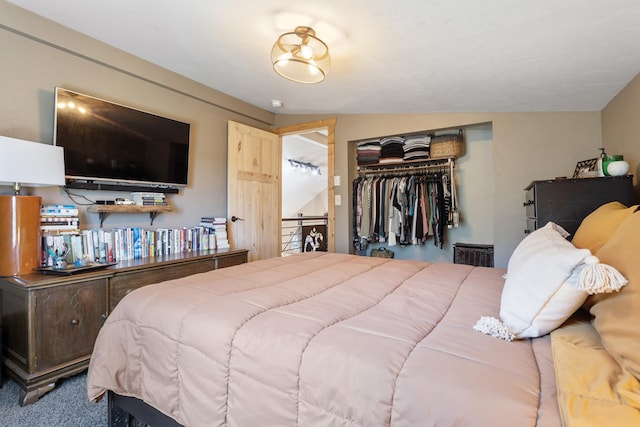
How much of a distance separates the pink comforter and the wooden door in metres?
2.11

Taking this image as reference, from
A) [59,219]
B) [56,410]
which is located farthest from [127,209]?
[56,410]

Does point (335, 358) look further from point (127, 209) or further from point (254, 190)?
point (254, 190)

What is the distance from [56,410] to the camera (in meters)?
1.60

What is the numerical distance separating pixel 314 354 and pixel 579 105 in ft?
10.2

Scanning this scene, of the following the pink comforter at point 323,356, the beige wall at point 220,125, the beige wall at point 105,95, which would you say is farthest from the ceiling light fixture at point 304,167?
the pink comforter at point 323,356

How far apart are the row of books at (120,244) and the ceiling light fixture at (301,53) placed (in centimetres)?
177

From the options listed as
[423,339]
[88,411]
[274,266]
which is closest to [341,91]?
[274,266]

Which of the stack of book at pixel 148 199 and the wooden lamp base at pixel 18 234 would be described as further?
the stack of book at pixel 148 199

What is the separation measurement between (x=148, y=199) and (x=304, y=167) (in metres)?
4.29

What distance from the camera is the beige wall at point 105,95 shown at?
2057 mm

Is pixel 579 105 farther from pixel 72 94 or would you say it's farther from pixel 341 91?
pixel 72 94

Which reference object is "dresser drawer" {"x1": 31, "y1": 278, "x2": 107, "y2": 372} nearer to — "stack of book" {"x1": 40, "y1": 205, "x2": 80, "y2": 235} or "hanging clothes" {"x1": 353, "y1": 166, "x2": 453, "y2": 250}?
"stack of book" {"x1": 40, "y1": 205, "x2": 80, "y2": 235}

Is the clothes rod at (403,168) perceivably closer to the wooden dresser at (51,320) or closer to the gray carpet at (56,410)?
the wooden dresser at (51,320)

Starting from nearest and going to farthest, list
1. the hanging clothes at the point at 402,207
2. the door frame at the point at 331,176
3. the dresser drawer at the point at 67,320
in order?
the dresser drawer at the point at 67,320
the hanging clothes at the point at 402,207
the door frame at the point at 331,176
